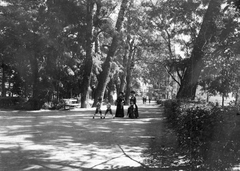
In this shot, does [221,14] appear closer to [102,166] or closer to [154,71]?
[102,166]

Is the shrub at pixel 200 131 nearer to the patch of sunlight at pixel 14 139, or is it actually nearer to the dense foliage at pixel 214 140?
the dense foliage at pixel 214 140

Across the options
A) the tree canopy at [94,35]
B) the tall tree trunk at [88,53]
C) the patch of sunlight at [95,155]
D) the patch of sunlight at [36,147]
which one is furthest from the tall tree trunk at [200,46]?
the tall tree trunk at [88,53]

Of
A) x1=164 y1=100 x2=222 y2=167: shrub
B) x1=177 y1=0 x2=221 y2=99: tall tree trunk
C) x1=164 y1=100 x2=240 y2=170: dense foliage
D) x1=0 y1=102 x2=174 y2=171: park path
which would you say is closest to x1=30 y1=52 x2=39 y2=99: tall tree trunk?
x1=177 y1=0 x2=221 y2=99: tall tree trunk

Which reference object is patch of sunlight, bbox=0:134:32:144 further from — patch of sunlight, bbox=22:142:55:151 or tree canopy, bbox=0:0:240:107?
tree canopy, bbox=0:0:240:107

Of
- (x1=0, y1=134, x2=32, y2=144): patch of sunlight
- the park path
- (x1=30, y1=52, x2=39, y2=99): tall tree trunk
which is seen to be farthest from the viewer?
(x1=30, y1=52, x2=39, y2=99): tall tree trunk

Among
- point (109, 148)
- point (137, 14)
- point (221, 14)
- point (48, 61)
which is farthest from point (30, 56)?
point (109, 148)

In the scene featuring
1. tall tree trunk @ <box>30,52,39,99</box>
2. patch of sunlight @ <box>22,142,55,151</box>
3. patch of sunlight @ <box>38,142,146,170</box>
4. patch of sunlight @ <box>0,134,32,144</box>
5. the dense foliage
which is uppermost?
tall tree trunk @ <box>30,52,39,99</box>

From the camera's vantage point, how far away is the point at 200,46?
17.0 m

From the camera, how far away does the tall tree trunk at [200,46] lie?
53.8ft

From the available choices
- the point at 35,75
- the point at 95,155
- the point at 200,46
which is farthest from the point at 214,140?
the point at 35,75

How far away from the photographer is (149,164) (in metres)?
6.34

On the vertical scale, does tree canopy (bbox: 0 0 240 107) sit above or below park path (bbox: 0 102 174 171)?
above

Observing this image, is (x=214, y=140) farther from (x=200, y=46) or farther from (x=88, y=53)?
(x=88, y=53)

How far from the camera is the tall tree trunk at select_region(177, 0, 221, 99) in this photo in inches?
645
